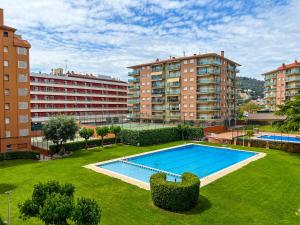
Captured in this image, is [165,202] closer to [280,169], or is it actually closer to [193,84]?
[280,169]

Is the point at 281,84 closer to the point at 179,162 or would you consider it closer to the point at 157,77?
the point at 157,77

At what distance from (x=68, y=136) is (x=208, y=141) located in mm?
25478

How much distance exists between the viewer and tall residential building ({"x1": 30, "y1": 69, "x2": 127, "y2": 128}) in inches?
2670

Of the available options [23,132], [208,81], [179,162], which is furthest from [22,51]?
[208,81]

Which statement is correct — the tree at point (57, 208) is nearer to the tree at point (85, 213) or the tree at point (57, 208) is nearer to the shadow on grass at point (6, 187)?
the tree at point (85, 213)

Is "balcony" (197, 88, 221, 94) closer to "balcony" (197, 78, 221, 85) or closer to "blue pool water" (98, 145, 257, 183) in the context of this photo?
"balcony" (197, 78, 221, 85)

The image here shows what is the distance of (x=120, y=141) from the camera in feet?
143

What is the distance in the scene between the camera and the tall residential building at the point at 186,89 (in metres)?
61.1

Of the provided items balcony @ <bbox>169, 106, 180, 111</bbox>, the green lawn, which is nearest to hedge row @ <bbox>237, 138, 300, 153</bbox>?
the green lawn

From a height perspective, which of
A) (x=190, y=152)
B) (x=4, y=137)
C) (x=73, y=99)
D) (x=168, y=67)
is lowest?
(x=190, y=152)

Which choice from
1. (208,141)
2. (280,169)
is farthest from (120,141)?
(280,169)

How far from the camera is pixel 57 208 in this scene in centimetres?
871

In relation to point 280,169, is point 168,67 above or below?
above

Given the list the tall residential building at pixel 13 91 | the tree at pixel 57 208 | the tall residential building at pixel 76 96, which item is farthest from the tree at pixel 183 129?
the tree at pixel 57 208
